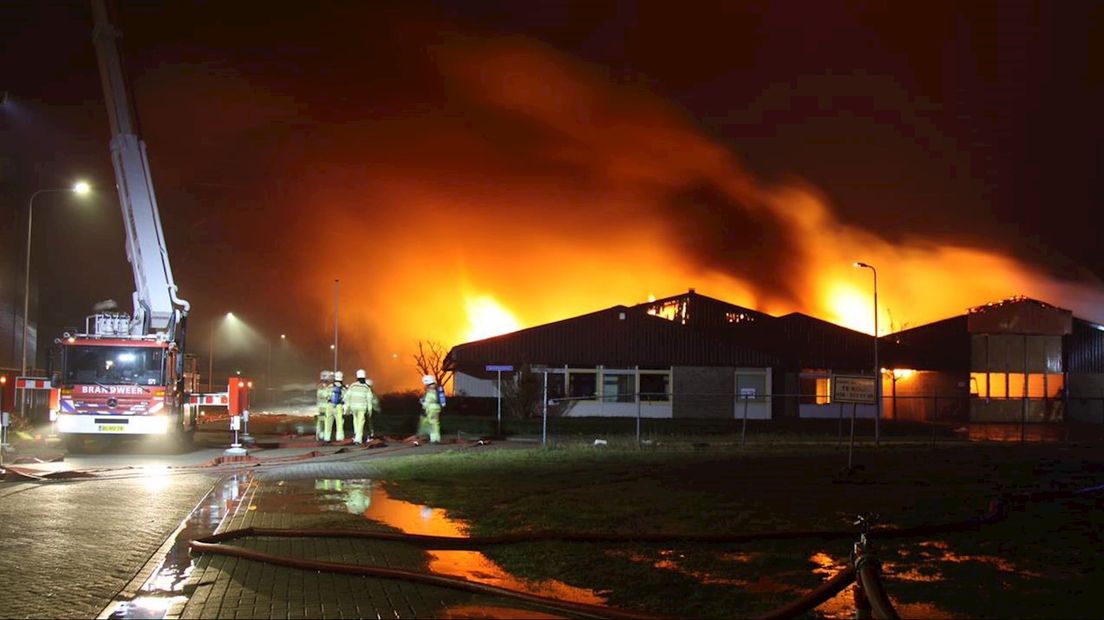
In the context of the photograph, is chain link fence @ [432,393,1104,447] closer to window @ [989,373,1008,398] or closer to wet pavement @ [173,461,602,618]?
window @ [989,373,1008,398]

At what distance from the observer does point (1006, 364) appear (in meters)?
47.7

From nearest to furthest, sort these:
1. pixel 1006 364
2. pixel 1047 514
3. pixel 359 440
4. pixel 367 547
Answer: pixel 367 547
pixel 1047 514
pixel 359 440
pixel 1006 364

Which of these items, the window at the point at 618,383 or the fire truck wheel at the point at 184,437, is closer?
the fire truck wheel at the point at 184,437

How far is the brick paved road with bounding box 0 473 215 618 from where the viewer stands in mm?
7566

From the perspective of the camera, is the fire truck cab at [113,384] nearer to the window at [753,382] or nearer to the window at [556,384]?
the window at [556,384]

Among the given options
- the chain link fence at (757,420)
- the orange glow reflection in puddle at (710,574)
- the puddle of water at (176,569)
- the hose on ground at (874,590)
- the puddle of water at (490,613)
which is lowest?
the chain link fence at (757,420)

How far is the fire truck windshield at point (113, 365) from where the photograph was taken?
2091 centimetres

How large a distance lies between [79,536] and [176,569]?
2426 mm

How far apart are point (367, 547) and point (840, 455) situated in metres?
16.0

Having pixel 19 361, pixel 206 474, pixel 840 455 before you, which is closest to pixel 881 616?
pixel 206 474

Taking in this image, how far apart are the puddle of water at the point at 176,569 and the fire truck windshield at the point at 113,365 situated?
8177 millimetres

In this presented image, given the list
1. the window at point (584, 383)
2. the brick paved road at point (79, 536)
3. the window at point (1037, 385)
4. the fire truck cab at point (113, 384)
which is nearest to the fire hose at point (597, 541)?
the brick paved road at point (79, 536)

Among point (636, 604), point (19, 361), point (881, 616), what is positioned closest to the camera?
point (881, 616)

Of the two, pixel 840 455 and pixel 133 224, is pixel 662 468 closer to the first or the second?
pixel 840 455
